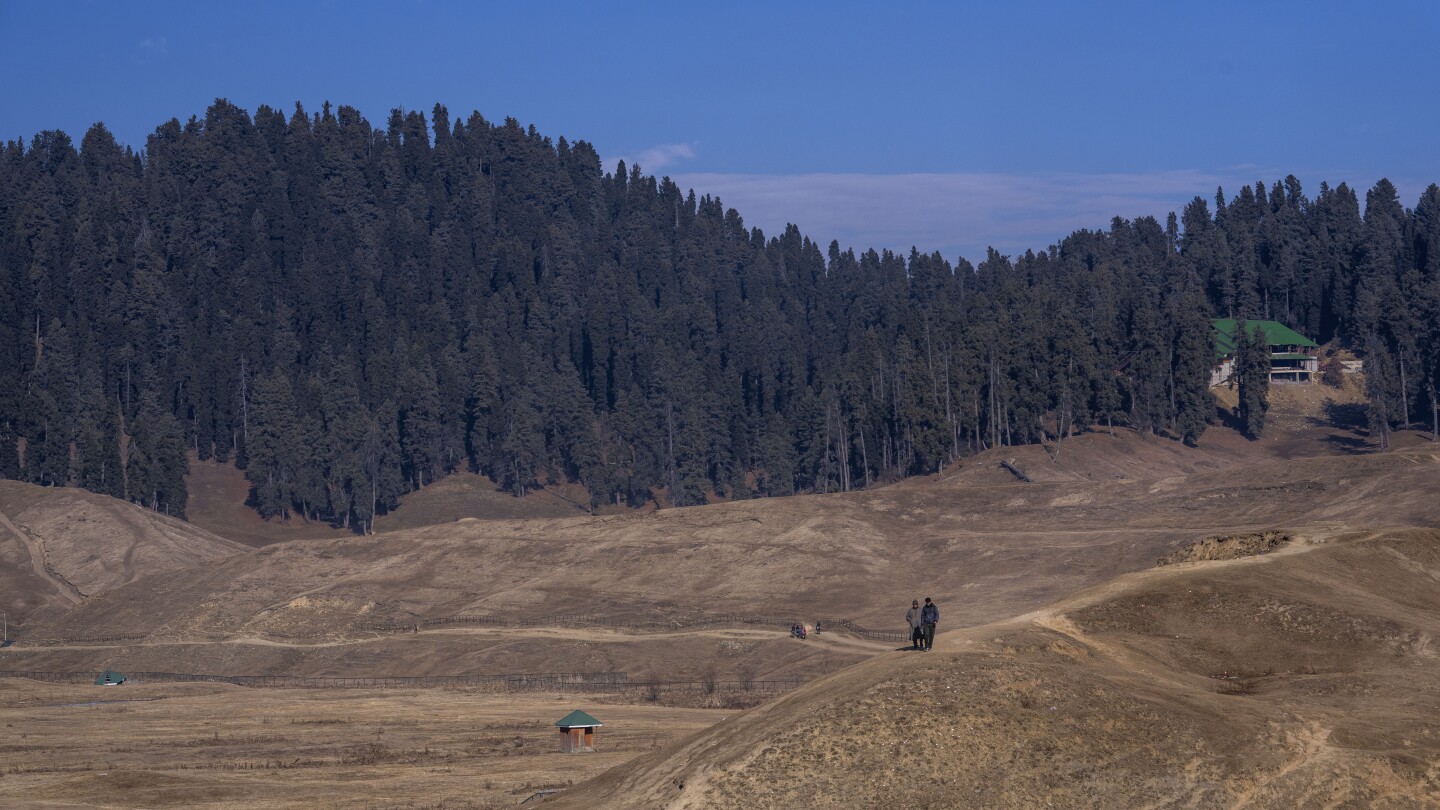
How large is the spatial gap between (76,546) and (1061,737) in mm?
106302

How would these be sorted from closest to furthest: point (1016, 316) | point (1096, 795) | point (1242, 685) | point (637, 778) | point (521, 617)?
1. point (1096, 795)
2. point (637, 778)
3. point (1242, 685)
4. point (521, 617)
5. point (1016, 316)

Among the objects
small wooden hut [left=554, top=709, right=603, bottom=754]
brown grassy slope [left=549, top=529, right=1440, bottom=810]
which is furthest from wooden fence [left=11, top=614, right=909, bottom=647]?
brown grassy slope [left=549, top=529, right=1440, bottom=810]

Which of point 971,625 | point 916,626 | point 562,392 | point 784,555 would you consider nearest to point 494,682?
point 971,625

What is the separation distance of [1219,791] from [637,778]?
46.4ft

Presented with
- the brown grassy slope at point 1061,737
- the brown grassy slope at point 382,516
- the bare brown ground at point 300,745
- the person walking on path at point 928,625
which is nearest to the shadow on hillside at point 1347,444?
the brown grassy slope at point 382,516

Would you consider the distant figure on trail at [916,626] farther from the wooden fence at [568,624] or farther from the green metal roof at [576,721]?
the wooden fence at [568,624]

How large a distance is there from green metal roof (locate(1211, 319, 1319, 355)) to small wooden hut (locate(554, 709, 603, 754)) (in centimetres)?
14119

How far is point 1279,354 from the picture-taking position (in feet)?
620

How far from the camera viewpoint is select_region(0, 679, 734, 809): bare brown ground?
1969 inches

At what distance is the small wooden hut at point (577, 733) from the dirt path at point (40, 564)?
6854 centimetres

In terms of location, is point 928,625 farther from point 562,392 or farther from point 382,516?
point 562,392

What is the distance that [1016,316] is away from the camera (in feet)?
586

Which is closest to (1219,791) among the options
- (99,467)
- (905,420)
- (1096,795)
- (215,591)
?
(1096,795)

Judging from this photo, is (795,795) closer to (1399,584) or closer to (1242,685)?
(1242,685)
